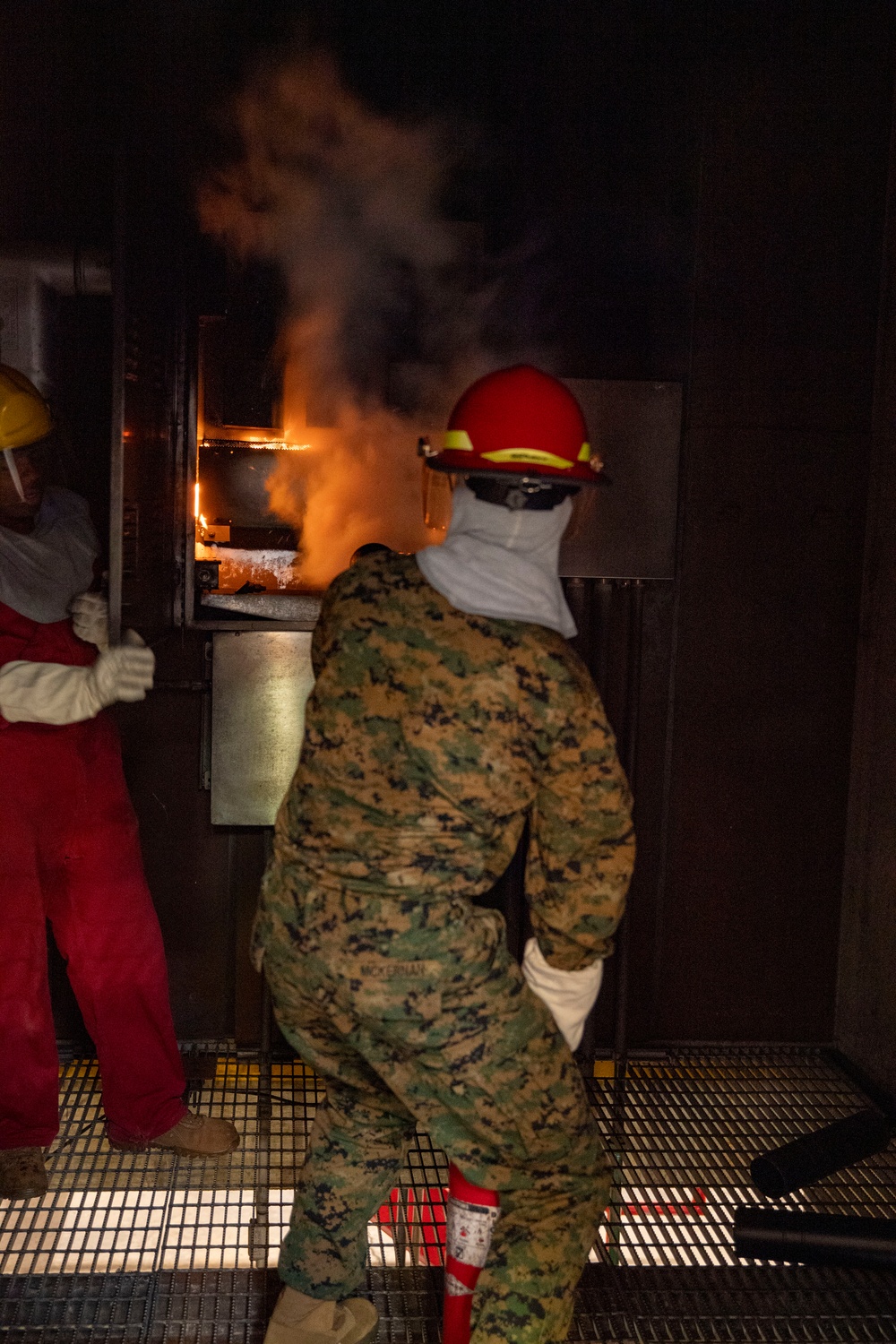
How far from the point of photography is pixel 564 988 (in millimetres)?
2404

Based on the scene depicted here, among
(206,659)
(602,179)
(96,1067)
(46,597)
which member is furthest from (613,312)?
(96,1067)

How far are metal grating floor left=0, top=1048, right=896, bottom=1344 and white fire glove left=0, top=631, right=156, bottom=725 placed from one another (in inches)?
51.9

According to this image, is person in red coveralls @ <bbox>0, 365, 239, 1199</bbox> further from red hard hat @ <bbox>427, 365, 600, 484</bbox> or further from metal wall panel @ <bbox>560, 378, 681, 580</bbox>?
metal wall panel @ <bbox>560, 378, 681, 580</bbox>

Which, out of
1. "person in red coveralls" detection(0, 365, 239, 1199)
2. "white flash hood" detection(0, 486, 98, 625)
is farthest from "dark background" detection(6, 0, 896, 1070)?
"person in red coveralls" detection(0, 365, 239, 1199)

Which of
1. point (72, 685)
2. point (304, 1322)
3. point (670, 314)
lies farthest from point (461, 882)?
point (670, 314)

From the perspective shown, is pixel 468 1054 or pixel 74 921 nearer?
pixel 468 1054

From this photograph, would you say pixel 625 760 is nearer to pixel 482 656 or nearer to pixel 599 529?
→ pixel 599 529

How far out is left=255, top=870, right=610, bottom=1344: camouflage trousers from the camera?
223 cm

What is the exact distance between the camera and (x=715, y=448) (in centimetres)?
405

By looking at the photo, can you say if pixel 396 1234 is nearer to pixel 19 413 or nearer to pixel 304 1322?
pixel 304 1322

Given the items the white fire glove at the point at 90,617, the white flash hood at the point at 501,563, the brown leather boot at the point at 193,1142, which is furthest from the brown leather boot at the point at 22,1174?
the white flash hood at the point at 501,563

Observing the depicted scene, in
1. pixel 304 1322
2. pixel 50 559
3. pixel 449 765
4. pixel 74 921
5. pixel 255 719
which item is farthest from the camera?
pixel 255 719

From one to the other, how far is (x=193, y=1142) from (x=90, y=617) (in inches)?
61.2

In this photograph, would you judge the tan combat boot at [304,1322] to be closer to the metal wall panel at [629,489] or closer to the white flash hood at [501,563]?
the white flash hood at [501,563]
